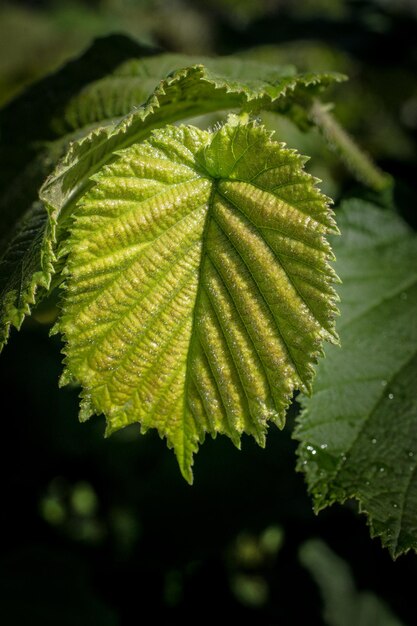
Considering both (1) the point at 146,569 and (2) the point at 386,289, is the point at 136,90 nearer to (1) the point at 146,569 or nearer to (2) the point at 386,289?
(2) the point at 386,289

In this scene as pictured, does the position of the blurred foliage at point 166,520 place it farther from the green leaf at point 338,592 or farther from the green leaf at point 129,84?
the green leaf at point 129,84

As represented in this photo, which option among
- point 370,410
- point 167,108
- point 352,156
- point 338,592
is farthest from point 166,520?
point 167,108

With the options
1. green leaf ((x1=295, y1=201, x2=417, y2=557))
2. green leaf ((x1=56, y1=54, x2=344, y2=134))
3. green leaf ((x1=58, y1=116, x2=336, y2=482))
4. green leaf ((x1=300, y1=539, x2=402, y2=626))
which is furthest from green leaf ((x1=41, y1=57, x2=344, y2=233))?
green leaf ((x1=300, y1=539, x2=402, y2=626))

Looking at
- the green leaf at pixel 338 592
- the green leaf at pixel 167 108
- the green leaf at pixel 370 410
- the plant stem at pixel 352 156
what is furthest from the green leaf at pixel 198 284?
the green leaf at pixel 338 592

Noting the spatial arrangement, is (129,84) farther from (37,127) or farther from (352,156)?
(352,156)

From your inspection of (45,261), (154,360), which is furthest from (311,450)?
(45,261)

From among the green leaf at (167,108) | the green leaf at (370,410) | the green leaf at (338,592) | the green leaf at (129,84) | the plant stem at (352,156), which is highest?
the green leaf at (129,84)
